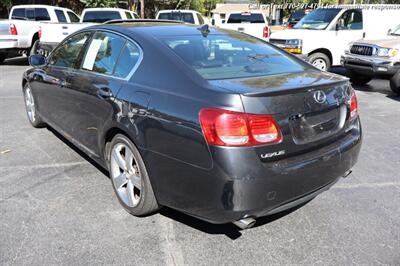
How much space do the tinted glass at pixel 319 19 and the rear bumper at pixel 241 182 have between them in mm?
8318

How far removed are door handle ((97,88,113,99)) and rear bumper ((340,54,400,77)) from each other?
7.18m

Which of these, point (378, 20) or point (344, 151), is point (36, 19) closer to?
point (378, 20)

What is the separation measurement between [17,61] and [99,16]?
12.8 ft

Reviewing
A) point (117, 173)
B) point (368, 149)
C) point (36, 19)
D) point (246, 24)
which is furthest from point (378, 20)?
point (36, 19)

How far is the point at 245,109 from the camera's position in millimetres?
2510

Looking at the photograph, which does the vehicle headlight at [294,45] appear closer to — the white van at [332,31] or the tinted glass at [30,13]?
the white van at [332,31]

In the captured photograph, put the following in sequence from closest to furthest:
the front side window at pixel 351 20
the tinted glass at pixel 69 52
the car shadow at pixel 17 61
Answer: the tinted glass at pixel 69 52 → the front side window at pixel 351 20 → the car shadow at pixel 17 61

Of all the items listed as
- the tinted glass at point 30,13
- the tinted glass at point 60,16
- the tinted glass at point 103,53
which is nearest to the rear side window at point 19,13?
the tinted glass at point 30,13

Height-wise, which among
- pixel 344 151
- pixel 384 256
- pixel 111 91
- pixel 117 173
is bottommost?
pixel 384 256

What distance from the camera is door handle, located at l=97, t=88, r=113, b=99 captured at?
135 inches

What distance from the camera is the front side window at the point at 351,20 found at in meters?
10.5

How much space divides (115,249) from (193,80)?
4.59 feet

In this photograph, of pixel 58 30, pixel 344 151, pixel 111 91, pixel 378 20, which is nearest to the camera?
pixel 344 151

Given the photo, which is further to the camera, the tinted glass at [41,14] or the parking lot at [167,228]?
the tinted glass at [41,14]
